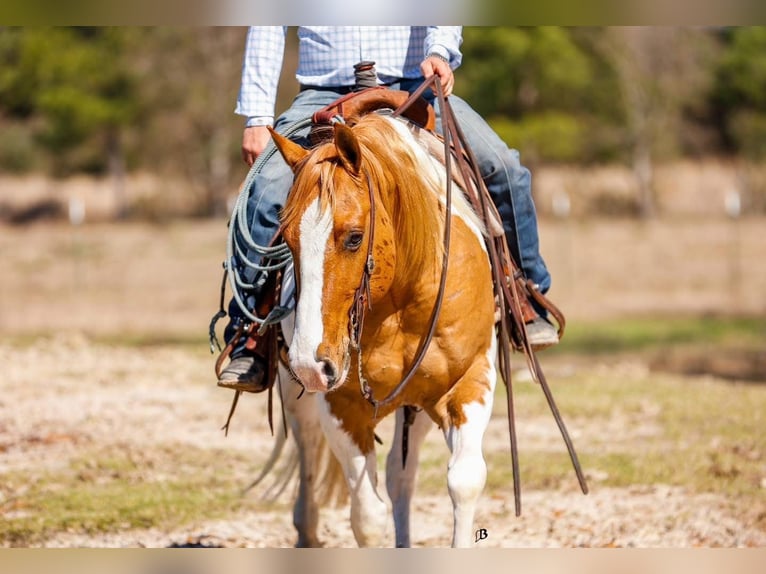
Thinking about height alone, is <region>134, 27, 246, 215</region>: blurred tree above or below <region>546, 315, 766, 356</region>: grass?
above

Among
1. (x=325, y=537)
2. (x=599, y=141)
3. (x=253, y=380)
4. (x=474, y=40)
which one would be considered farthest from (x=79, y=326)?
(x=599, y=141)

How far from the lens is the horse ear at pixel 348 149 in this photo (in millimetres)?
3979

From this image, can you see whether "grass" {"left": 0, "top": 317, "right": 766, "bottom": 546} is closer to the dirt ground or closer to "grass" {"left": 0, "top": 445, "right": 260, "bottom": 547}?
"grass" {"left": 0, "top": 445, "right": 260, "bottom": 547}

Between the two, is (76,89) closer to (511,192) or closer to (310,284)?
(511,192)

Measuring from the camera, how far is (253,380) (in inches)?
206

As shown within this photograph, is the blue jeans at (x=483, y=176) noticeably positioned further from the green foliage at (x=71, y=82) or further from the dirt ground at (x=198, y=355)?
the green foliage at (x=71, y=82)

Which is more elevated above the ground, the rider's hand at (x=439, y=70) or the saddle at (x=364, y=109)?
the rider's hand at (x=439, y=70)

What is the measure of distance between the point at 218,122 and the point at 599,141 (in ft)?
33.8

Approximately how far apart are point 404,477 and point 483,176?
4.88 ft

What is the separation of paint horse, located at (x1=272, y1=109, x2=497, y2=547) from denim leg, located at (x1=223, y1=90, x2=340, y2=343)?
589 mm

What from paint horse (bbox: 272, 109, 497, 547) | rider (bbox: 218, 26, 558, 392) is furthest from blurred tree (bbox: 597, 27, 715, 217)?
paint horse (bbox: 272, 109, 497, 547)

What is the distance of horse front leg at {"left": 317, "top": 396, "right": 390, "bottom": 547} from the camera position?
4.68 m

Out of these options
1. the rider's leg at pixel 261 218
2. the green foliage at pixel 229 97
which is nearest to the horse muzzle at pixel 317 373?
the rider's leg at pixel 261 218
